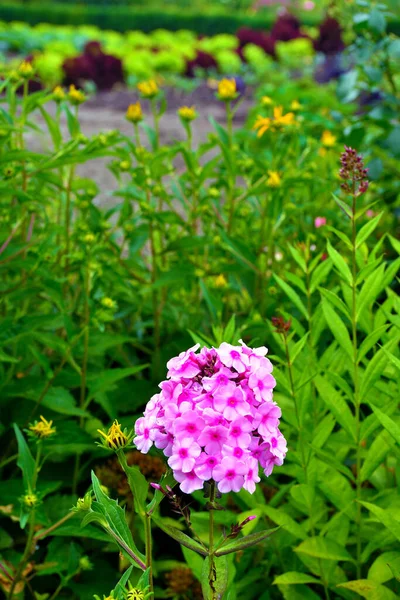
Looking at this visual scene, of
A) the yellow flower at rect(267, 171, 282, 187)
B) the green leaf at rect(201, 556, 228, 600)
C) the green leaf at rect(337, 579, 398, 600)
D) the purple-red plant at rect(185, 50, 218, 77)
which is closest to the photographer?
the green leaf at rect(201, 556, 228, 600)

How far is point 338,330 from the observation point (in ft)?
4.82

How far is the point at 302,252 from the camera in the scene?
5.76 feet

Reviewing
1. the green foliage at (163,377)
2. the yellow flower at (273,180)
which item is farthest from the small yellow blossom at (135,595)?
the yellow flower at (273,180)

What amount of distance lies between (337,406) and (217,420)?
53 cm

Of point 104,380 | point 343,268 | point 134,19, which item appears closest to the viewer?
point 343,268

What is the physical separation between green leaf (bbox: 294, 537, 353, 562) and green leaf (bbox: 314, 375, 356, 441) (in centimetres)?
19

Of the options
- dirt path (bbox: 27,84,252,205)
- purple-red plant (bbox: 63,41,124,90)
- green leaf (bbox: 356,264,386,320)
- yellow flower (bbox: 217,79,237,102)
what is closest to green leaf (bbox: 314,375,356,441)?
green leaf (bbox: 356,264,386,320)

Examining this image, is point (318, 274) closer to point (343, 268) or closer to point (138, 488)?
point (343, 268)

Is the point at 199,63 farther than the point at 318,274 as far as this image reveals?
Yes

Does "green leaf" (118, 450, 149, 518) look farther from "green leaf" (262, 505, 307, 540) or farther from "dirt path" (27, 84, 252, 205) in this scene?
"dirt path" (27, 84, 252, 205)

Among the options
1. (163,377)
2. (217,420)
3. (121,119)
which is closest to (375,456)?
(217,420)

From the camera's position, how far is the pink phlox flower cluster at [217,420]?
1009 mm

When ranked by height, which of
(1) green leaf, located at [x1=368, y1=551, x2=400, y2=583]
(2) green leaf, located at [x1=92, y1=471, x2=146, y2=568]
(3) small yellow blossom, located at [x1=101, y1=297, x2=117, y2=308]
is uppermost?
(2) green leaf, located at [x1=92, y1=471, x2=146, y2=568]

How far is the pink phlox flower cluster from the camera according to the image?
1.01m
